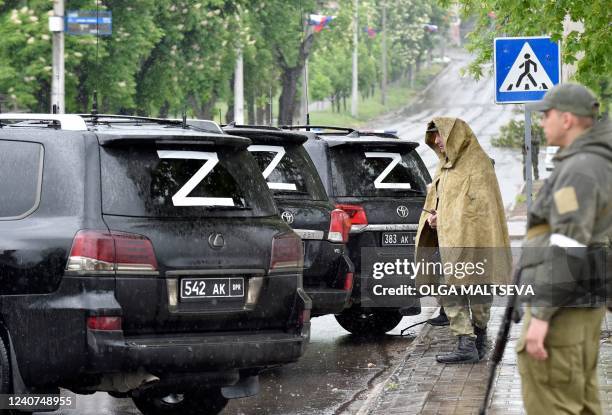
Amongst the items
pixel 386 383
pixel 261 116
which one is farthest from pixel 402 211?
pixel 261 116

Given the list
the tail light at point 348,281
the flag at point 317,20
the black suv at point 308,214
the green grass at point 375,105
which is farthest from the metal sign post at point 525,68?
the green grass at point 375,105

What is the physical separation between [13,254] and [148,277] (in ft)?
2.40

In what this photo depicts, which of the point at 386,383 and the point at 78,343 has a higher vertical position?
the point at 78,343

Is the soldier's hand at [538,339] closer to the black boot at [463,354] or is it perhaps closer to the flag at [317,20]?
the black boot at [463,354]

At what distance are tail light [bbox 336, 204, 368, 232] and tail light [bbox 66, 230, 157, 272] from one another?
4.58 meters

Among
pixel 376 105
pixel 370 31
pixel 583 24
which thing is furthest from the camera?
pixel 376 105

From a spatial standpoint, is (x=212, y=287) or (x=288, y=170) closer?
(x=212, y=287)

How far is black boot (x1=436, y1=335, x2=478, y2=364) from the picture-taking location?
1081 cm

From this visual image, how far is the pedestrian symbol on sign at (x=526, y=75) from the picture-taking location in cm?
1390

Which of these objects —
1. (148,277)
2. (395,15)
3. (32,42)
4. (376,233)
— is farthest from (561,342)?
(395,15)

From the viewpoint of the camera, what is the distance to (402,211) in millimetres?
12266

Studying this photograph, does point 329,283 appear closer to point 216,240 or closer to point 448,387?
point 448,387

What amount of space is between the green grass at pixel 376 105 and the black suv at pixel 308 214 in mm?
66776

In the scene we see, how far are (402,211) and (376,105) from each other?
89.2m
